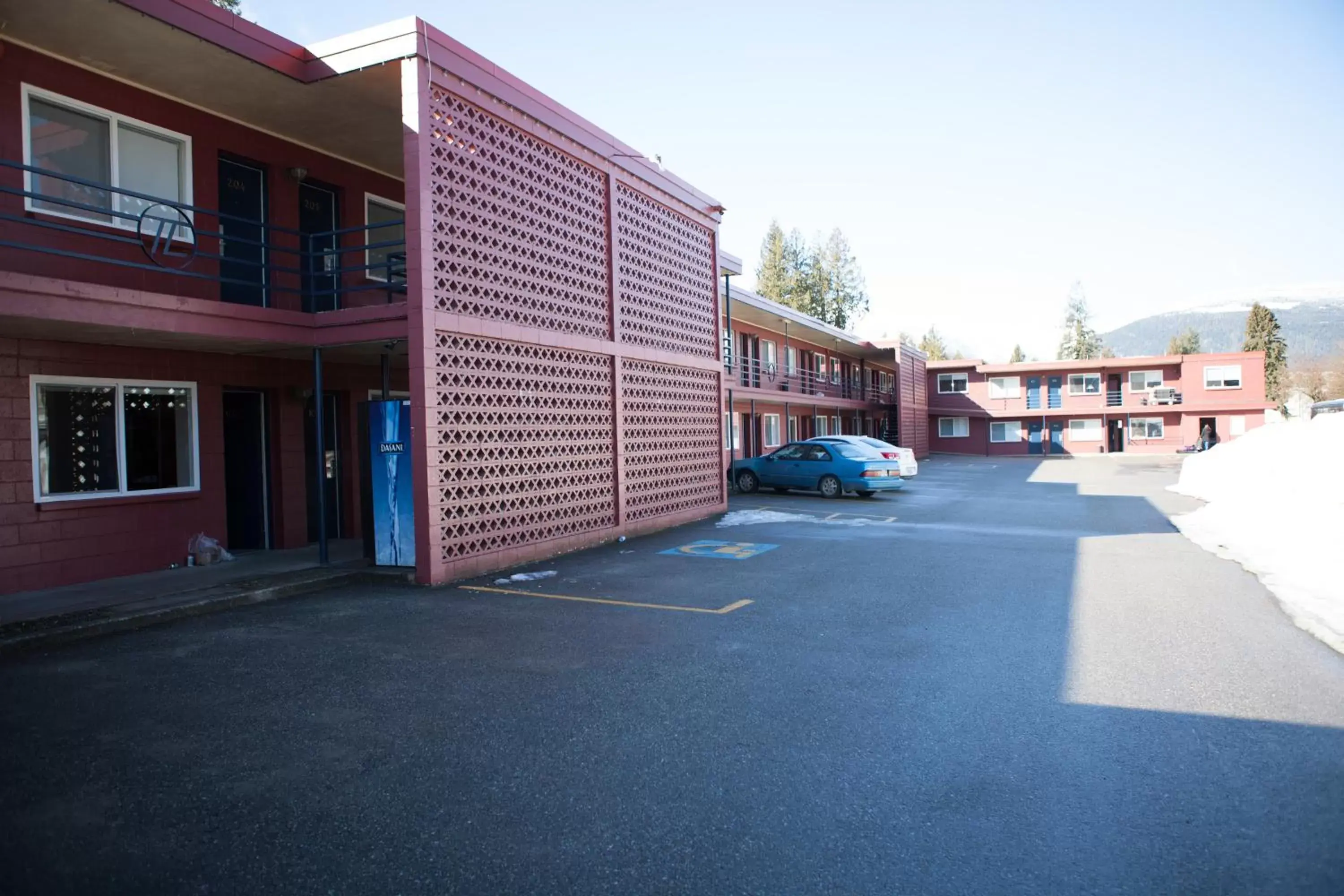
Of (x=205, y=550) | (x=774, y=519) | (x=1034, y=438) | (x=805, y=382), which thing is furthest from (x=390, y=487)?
(x=1034, y=438)

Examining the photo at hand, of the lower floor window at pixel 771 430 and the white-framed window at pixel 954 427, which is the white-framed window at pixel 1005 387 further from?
the lower floor window at pixel 771 430

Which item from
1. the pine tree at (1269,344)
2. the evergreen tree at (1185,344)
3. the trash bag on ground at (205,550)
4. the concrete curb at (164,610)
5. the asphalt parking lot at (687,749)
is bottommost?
the asphalt parking lot at (687,749)

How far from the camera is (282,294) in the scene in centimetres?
1124

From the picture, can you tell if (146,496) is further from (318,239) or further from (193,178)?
(318,239)

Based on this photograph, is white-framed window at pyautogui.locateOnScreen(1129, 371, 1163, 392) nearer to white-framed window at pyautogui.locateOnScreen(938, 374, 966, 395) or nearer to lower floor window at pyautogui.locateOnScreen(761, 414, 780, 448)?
white-framed window at pyautogui.locateOnScreen(938, 374, 966, 395)

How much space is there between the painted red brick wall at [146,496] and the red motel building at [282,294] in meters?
0.03

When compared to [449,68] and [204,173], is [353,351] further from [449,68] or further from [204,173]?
[449,68]

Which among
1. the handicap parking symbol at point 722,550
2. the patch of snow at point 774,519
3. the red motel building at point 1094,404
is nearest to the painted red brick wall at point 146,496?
the handicap parking symbol at point 722,550

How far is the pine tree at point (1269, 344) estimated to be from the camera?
65.2m

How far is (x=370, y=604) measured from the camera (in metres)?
7.95

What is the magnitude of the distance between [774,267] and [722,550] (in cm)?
5830

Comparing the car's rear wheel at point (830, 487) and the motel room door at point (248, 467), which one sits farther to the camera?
the car's rear wheel at point (830, 487)

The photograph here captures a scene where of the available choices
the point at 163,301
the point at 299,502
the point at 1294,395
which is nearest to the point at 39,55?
the point at 163,301

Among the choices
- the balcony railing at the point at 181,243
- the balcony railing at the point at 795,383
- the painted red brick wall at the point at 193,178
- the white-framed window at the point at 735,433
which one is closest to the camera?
the balcony railing at the point at 181,243
